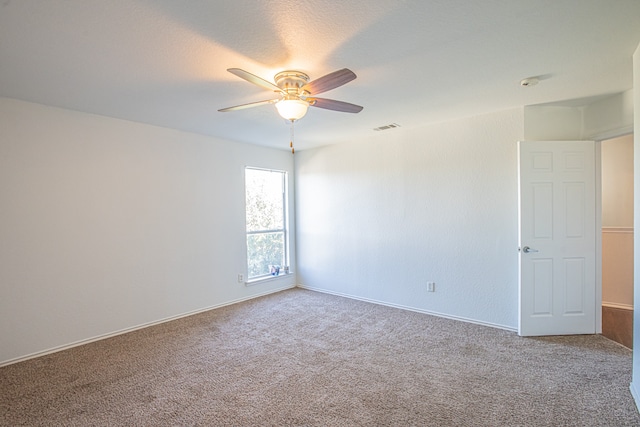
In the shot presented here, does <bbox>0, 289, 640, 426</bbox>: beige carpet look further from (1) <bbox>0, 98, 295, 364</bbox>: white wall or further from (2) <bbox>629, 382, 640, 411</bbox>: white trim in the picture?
(1) <bbox>0, 98, 295, 364</bbox>: white wall

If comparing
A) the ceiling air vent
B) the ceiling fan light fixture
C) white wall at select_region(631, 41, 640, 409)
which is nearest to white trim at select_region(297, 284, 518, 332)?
white wall at select_region(631, 41, 640, 409)

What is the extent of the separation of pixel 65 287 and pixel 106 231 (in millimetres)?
670

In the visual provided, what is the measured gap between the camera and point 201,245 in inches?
174

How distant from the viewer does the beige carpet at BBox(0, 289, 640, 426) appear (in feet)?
7.05

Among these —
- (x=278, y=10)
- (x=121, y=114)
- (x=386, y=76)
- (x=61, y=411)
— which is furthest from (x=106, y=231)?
(x=386, y=76)

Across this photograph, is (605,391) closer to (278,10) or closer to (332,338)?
(332,338)

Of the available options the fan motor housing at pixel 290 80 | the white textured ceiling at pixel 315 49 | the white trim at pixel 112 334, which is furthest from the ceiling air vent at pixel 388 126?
the white trim at pixel 112 334

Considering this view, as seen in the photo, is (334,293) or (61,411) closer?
(61,411)

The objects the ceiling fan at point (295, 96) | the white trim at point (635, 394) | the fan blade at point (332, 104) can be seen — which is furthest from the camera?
the fan blade at point (332, 104)

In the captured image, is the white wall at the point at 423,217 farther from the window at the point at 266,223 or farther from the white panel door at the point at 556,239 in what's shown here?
the window at the point at 266,223

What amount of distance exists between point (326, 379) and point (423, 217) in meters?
2.45

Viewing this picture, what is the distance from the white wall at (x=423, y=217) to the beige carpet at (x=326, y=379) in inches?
24.0

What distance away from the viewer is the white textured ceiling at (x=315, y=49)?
169 centimetres

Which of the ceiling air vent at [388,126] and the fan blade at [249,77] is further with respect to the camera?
the ceiling air vent at [388,126]
